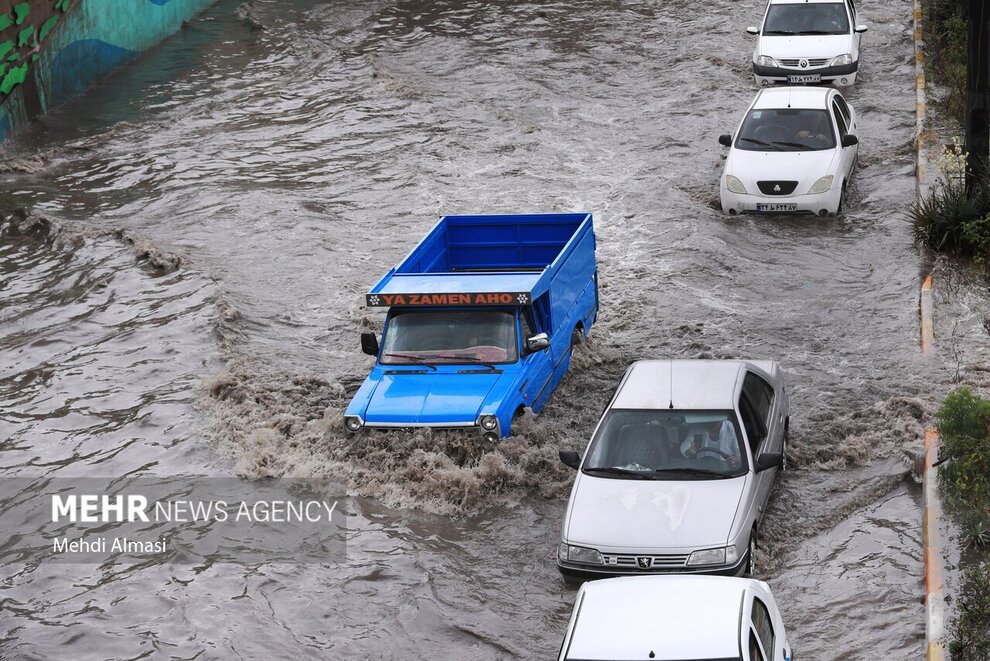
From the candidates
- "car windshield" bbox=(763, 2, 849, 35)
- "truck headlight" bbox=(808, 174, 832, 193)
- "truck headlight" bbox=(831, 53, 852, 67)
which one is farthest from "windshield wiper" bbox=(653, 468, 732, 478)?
"car windshield" bbox=(763, 2, 849, 35)

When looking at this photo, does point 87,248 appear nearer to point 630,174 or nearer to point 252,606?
point 630,174

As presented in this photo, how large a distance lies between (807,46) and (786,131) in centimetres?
651

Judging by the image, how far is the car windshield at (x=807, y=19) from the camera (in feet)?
82.6

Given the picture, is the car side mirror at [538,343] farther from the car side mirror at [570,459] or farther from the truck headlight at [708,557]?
the truck headlight at [708,557]

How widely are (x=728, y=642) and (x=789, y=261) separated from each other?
11152 millimetres

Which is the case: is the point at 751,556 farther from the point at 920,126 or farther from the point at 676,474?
the point at 920,126

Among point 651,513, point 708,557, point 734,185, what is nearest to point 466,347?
point 651,513

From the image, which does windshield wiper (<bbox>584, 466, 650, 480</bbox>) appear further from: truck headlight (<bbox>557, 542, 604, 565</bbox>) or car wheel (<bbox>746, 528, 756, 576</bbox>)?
car wheel (<bbox>746, 528, 756, 576</bbox>)

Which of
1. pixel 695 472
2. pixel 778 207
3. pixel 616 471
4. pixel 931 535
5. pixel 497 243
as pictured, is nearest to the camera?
pixel 931 535

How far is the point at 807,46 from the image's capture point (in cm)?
2456

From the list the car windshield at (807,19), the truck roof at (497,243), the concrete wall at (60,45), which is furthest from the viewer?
the car windshield at (807,19)

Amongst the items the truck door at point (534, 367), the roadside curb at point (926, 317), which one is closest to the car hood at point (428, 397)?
the truck door at point (534, 367)

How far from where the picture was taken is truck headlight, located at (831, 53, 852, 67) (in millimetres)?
24359

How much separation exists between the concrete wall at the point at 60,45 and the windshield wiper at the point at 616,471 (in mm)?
18023
